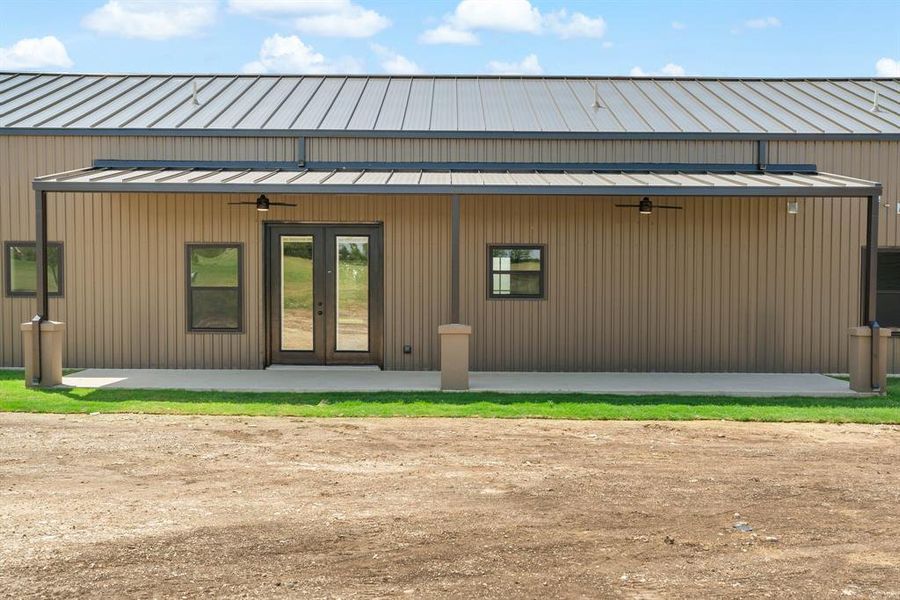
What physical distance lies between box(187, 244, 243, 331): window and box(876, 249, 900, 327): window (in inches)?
401

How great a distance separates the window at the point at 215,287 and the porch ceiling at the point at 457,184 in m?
1.41

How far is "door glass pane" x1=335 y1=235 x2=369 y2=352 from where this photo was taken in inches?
569

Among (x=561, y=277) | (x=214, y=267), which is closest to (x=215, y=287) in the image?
(x=214, y=267)

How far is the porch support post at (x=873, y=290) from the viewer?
12.1 meters

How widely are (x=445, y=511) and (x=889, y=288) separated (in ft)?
34.6

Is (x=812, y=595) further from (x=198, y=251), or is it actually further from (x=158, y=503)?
(x=198, y=251)

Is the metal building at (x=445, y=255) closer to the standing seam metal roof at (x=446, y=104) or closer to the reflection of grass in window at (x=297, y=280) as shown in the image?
the reflection of grass in window at (x=297, y=280)

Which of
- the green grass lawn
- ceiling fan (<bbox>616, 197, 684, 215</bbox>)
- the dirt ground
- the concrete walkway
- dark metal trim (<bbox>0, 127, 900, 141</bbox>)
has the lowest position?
the dirt ground

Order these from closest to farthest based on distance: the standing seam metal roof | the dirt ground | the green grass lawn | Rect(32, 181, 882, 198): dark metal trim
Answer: the dirt ground, the green grass lawn, Rect(32, 181, 882, 198): dark metal trim, the standing seam metal roof

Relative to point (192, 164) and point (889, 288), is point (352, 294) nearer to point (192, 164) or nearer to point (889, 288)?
point (192, 164)

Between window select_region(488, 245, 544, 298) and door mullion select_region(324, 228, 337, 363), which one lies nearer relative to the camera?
window select_region(488, 245, 544, 298)

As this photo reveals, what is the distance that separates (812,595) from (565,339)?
9.23m

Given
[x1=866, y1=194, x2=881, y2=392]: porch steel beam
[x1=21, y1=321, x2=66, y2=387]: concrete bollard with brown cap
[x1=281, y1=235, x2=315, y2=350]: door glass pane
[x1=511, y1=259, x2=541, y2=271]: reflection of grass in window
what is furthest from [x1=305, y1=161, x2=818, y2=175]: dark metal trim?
[x1=21, y1=321, x2=66, y2=387]: concrete bollard with brown cap

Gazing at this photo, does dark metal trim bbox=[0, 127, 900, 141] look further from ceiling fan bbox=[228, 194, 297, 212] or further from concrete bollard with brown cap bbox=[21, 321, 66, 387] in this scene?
concrete bollard with brown cap bbox=[21, 321, 66, 387]
